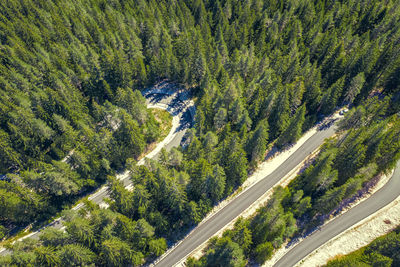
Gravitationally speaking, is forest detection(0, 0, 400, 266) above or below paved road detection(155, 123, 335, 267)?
above

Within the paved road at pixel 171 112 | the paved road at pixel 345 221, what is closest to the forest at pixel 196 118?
the paved road at pixel 345 221

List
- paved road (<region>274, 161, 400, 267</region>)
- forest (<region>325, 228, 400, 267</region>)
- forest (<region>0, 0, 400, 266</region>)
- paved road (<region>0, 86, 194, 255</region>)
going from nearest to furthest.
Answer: forest (<region>325, 228, 400, 267</region>) → forest (<region>0, 0, 400, 266</region>) → paved road (<region>274, 161, 400, 267</region>) → paved road (<region>0, 86, 194, 255</region>)

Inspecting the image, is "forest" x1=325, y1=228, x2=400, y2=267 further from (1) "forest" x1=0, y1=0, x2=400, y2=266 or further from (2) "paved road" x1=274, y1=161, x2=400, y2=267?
(1) "forest" x1=0, y1=0, x2=400, y2=266

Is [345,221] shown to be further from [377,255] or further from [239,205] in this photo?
[239,205]

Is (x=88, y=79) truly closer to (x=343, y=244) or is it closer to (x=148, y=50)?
(x=148, y=50)

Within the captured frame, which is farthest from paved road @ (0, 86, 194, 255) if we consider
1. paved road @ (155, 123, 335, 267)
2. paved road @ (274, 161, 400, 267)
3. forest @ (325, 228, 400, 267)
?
forest @ (325, 228, 400, 267)

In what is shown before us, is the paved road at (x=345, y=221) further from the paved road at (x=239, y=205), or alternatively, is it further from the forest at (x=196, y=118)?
the paved road at (x=239, y=205)
